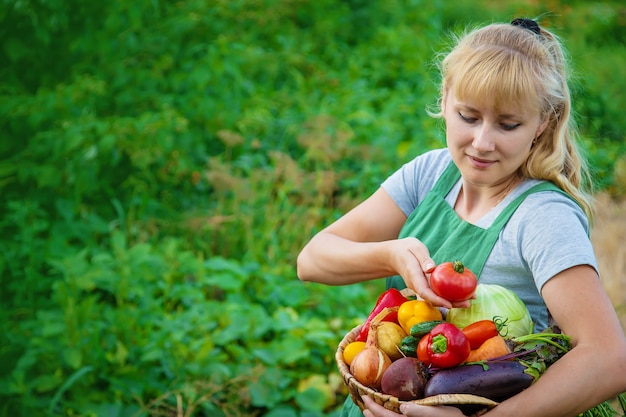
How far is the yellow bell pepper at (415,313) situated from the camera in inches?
75.4

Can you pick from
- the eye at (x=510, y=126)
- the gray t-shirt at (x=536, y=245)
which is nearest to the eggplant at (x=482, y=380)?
the gray t-shirt at (x=536, y=245)

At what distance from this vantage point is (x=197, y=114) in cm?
540

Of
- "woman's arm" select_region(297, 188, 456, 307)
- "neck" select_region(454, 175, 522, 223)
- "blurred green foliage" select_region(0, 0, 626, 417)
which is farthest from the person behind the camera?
"blurred green foliage" select_region(0, 0, 626, 417)

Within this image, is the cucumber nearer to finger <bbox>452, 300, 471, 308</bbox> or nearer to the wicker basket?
finger <bbox>452, 300, 471, 308</bbox>

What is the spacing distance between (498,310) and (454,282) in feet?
0.46

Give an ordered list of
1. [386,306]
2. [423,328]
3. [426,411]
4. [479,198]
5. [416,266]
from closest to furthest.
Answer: [426,411] < [423,328] < [416,266] < [386,306] < [479,198]

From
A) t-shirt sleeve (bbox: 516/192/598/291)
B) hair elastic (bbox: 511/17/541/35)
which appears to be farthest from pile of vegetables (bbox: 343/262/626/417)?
hair elastic (bbox: 511/17/541/35)

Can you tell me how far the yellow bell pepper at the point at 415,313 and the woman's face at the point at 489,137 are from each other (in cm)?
37

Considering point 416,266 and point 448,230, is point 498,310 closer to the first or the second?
point 416,266

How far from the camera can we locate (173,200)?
5.29 meters

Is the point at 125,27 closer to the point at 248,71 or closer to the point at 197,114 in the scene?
the point at 197,114

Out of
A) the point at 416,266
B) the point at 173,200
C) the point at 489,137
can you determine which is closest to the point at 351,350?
the point at 416,266

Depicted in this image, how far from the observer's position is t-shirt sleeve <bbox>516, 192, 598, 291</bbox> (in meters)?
1.85

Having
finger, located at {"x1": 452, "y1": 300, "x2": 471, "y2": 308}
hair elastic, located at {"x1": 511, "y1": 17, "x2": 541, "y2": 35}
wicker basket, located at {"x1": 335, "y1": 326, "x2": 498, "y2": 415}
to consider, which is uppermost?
hair elastic, located at {"x1": 511, "y1": 17, "x2": 541, "y2": 35}
